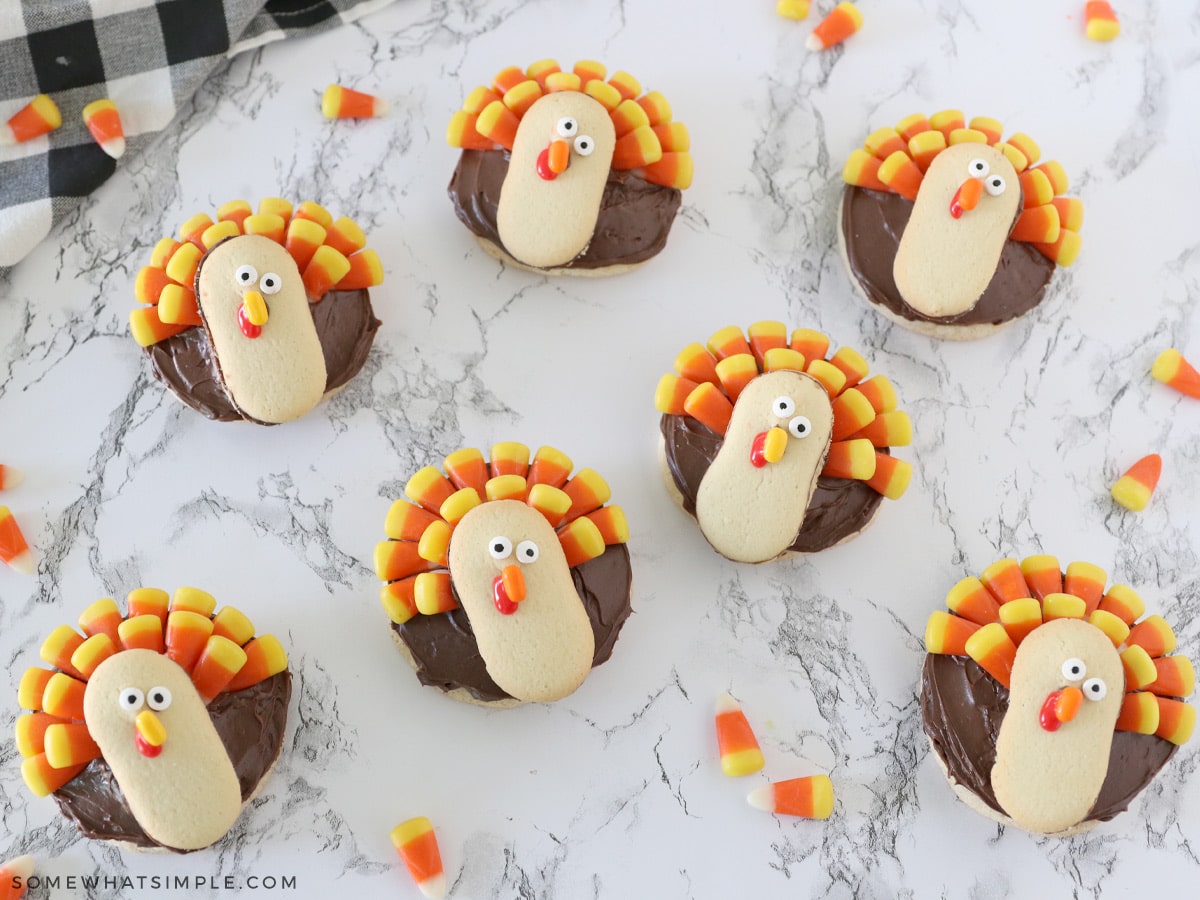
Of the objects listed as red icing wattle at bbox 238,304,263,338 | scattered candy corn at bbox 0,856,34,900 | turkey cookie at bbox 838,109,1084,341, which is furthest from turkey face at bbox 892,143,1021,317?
scattered candy corn at bbox 0,856,34,900

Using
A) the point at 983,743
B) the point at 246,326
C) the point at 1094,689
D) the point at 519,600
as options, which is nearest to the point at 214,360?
the point at 246,326

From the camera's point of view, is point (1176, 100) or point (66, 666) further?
point (1176, 100)

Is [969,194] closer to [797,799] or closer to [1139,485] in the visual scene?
[1139,485]

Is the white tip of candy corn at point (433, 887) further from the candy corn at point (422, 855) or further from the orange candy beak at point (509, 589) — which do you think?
the orange candy beak at point (509, 589)

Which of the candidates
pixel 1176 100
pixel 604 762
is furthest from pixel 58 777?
pixel 1176 100

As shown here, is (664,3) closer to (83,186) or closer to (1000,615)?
(83,186)
